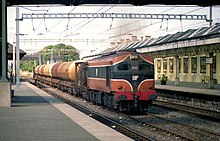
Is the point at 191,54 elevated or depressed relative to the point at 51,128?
elevated

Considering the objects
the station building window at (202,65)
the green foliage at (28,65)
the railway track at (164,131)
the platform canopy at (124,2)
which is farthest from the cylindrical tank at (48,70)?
the green foliage at (28,65)

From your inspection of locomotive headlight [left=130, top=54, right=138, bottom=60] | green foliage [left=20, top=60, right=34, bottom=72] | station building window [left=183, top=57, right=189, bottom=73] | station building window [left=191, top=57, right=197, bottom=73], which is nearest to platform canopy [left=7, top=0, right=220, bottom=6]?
locomotive headlight [left=130, top=54, right=138, bottom=60]

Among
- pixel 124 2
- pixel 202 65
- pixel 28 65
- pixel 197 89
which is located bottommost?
pixel 197 89

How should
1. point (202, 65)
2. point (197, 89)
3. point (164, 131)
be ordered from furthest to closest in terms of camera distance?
point (202, 65), point (197, 89), point (164, 131)

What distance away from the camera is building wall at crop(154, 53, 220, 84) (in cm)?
4053

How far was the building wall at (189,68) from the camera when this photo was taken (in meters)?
40.5

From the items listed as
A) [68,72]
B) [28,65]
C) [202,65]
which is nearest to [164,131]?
[68,72]

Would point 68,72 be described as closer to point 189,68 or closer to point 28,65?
point 189,68

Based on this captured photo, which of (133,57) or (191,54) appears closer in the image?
(133,57)

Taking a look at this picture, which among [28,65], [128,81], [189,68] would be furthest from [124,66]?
[28,65]

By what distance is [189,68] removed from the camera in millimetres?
45438

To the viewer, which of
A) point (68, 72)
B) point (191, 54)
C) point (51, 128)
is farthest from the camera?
point (191, 54)

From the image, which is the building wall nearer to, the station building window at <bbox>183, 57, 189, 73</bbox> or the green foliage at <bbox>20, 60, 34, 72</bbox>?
the station building window at <bbox>183, 57, 189, 73</bbox>

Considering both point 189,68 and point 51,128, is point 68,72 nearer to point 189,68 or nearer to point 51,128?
point 189,68
